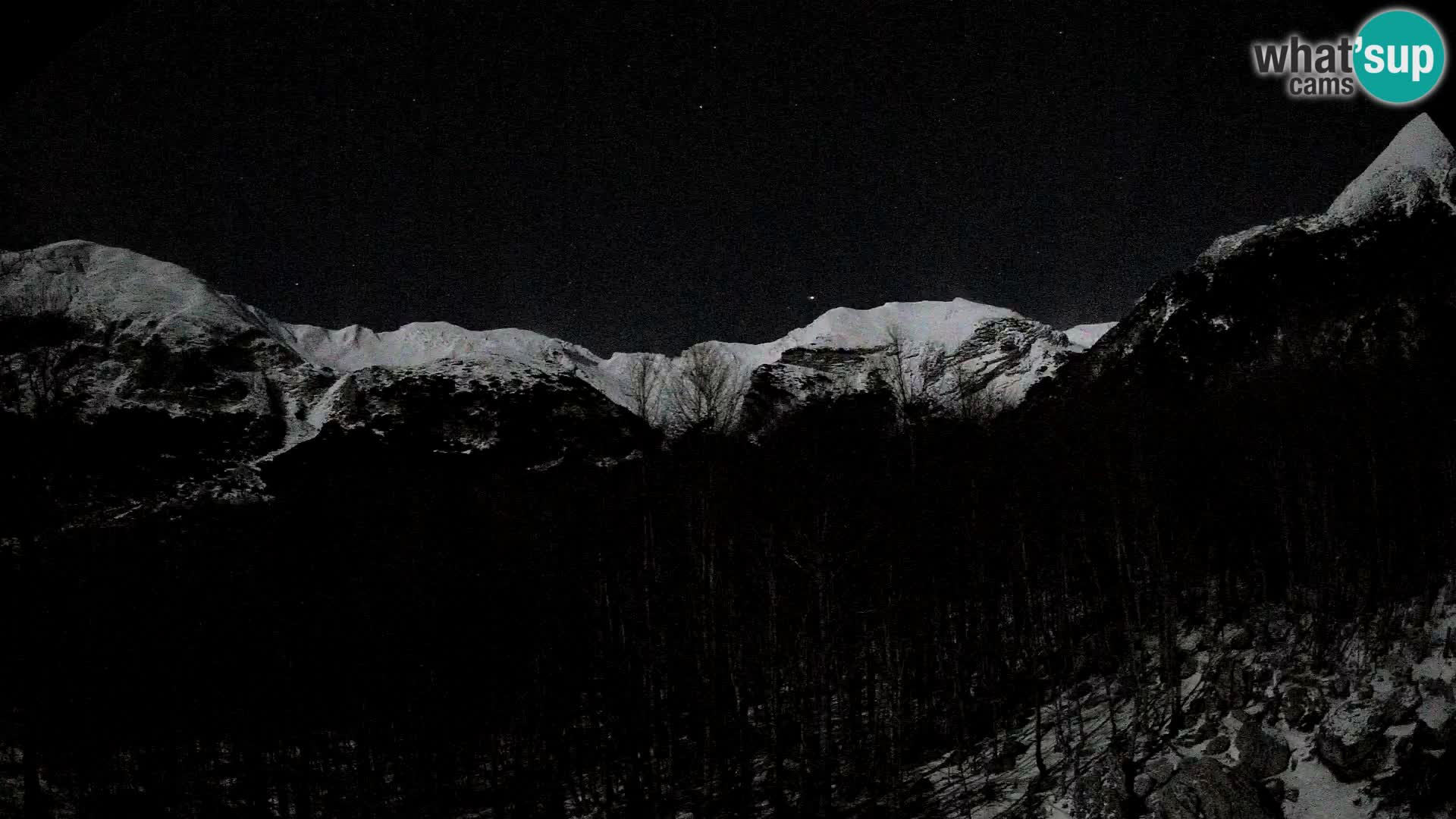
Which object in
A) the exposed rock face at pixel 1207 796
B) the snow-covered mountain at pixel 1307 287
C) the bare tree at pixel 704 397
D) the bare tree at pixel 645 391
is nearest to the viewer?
the exposed rock face at pixel 1207 796

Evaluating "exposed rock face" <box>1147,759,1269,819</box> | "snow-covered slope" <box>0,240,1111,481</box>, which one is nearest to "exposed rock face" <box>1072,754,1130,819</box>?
"exposed rock face" <box>1147,759,1269,819</box>

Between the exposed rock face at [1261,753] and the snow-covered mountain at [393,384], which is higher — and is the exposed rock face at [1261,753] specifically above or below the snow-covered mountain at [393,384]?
below

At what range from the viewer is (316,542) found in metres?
35.2

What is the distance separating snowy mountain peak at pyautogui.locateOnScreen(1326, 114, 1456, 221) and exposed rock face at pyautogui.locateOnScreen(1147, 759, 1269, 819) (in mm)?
77975

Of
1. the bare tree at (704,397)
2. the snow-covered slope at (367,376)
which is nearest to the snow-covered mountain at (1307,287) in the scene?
the snow-covered slope at (367,376)

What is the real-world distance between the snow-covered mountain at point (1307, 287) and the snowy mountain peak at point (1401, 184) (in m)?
0.13

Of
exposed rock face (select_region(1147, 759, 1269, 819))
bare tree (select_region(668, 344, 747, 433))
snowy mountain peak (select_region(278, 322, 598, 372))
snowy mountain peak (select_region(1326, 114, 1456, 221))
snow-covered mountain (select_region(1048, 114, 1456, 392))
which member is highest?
snowy mountain peak (select_region(278, 322, 598, 372))

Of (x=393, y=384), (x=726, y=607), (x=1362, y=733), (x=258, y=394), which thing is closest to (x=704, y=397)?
(x=726, y=607)

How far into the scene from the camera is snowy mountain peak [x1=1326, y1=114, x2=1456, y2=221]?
2571 inches

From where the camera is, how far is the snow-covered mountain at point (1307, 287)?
50.9 metres

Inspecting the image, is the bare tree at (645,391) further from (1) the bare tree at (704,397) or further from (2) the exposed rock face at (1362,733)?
(2) the exposed rock face at (1362,733)

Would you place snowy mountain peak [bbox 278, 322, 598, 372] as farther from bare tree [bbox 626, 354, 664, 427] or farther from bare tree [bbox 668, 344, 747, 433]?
bare tree [bbox 668, 344, 747, 433]

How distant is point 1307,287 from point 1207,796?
73.7m

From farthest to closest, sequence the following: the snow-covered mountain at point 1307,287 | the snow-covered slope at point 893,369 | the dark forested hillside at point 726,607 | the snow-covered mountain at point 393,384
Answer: the snow-covered mountain at point 393,384 → the snow-covered mountain at point 1307,287 → the snow-covered slope at point 893,369 → the dark forested hillside at point 726,607
